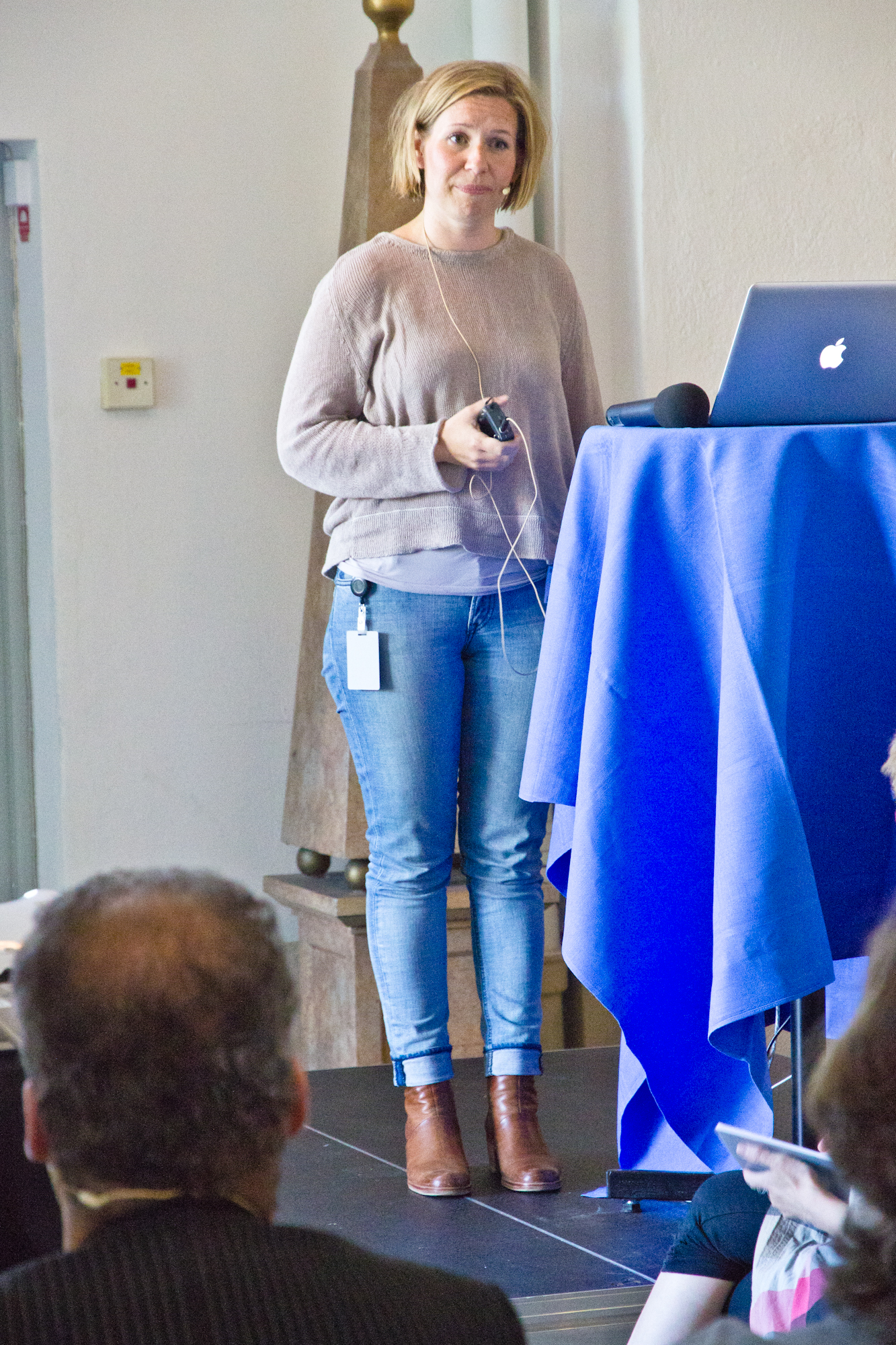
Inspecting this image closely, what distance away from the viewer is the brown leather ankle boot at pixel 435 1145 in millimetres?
1930

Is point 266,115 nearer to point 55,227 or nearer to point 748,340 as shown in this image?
point 55,227

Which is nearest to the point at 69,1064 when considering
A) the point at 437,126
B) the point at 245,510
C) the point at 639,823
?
the point at 639,823

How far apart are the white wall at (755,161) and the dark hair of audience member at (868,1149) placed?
2455 millimetres

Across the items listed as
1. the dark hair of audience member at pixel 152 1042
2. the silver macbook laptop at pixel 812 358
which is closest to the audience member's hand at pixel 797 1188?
the dark hair of audience member at pixel 152 1042

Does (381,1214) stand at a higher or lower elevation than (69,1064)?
lower

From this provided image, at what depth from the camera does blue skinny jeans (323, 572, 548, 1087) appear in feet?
6.30

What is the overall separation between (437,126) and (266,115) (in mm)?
1379

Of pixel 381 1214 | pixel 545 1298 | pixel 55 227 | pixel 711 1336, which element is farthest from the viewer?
pixel 55 227

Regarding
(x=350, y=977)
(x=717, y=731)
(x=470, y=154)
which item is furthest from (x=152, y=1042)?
(x=350, y=977)

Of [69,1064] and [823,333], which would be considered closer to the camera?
[69,1064]

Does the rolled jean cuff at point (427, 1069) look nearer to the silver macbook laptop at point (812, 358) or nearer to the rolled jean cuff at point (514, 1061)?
the rolled jean cuff at point (514, 1061)

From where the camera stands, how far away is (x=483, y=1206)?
1.90 metres

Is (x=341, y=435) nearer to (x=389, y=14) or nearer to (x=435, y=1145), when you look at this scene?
(x=435, y=1145)

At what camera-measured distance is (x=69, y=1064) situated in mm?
767
